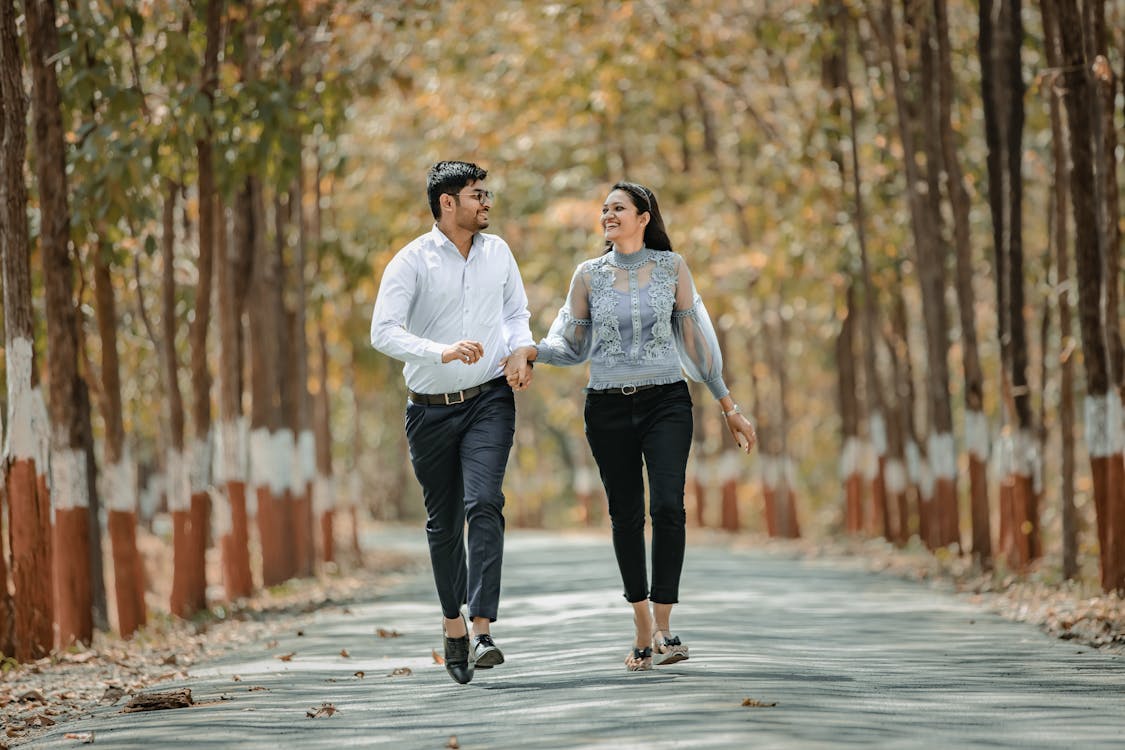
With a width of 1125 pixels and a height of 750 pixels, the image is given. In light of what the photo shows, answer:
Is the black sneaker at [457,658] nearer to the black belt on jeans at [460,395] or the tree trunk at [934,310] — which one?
the black belt on jeans at [460,395]

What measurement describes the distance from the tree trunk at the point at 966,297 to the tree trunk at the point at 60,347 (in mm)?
9348

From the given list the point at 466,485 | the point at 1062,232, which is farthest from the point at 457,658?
the point at 1062,232

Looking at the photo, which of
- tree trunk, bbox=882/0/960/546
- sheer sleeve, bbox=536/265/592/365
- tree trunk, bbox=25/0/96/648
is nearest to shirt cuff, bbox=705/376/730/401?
sheer sleeve, bbox=536/265/592/365

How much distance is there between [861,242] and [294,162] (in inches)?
A: 410

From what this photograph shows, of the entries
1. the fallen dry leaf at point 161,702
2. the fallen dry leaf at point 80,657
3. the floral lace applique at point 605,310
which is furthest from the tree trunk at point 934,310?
the fallen dry leaf at point 161,702

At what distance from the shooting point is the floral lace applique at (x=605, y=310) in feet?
31.0

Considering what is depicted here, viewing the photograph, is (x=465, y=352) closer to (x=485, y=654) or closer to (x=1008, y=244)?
(x=485, y=654)

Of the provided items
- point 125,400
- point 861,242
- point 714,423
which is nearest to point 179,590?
point 861,242

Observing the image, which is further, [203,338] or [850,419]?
[850,419]

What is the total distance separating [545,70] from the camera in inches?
1088

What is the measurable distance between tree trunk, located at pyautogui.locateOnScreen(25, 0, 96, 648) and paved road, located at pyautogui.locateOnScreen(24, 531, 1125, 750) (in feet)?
6.04

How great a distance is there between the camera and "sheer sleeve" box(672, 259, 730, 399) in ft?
31.5

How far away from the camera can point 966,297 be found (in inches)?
780

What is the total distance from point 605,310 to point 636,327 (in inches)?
7.5
